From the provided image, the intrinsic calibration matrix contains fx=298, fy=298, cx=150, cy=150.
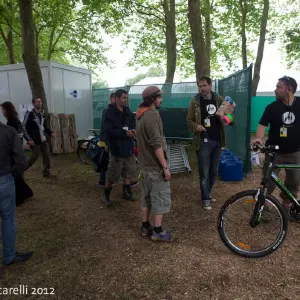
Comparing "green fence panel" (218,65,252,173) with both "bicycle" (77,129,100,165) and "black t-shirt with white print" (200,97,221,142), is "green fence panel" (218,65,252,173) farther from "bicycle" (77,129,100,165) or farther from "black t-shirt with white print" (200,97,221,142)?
"bicycle" (77,129,100,165)

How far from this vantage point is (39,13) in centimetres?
1452

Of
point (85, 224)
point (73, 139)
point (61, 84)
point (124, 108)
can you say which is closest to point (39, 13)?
point (61, 84)

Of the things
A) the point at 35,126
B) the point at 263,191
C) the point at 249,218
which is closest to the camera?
the point at 263,191

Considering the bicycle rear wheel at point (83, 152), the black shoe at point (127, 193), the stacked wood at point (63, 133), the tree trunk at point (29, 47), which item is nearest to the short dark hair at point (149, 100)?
the black shoe at point (127, 193)

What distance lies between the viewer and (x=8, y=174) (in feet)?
10.2

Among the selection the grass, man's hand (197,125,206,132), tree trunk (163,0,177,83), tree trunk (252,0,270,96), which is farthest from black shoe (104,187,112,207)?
tree trunk (252,0,270,96)

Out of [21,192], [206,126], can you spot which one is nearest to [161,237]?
[206,126]

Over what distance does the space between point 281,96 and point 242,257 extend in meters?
1.97

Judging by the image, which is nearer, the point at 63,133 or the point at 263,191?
the point at 263,191

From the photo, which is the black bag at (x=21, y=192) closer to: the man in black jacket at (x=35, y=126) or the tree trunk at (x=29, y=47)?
the man in black jacket at (x=35, y=126)

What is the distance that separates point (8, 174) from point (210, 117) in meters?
2.92

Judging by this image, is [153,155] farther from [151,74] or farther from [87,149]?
[151,74]

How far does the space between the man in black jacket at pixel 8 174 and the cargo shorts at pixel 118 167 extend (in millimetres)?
1820

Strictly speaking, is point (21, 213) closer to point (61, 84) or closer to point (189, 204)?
point (189, 204)
